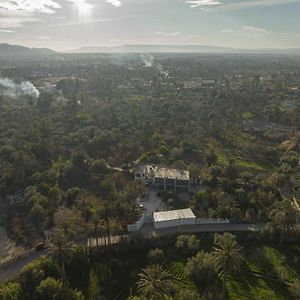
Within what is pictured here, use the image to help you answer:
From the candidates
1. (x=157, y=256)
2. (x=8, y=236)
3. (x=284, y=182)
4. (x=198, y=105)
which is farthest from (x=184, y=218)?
(x=198, y=105)

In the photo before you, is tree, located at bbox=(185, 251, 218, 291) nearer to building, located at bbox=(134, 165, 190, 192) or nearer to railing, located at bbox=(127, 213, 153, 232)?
railing, located at bbox=(127, 213, 153, 232)

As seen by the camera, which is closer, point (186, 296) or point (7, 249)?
point (186, 296)

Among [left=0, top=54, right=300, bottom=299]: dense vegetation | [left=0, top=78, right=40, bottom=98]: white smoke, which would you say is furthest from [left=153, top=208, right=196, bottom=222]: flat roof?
[left=0, top=78, right=40, bottom=98]: white smoke

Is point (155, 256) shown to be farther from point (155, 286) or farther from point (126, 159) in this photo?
point (126, 159)

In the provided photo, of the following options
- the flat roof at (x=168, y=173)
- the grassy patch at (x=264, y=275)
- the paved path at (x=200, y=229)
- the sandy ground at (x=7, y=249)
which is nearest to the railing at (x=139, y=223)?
the paved path at (x=200, y=229)

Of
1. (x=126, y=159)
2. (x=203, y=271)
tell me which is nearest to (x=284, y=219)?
(x=203, y=271)

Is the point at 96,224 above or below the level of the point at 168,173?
above

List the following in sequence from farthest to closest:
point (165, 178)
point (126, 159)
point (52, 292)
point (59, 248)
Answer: point (126, 159) < point (165, 178) < point (59, 248) < point (52, 292)

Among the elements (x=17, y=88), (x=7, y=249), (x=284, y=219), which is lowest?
(x=7, y=249)
